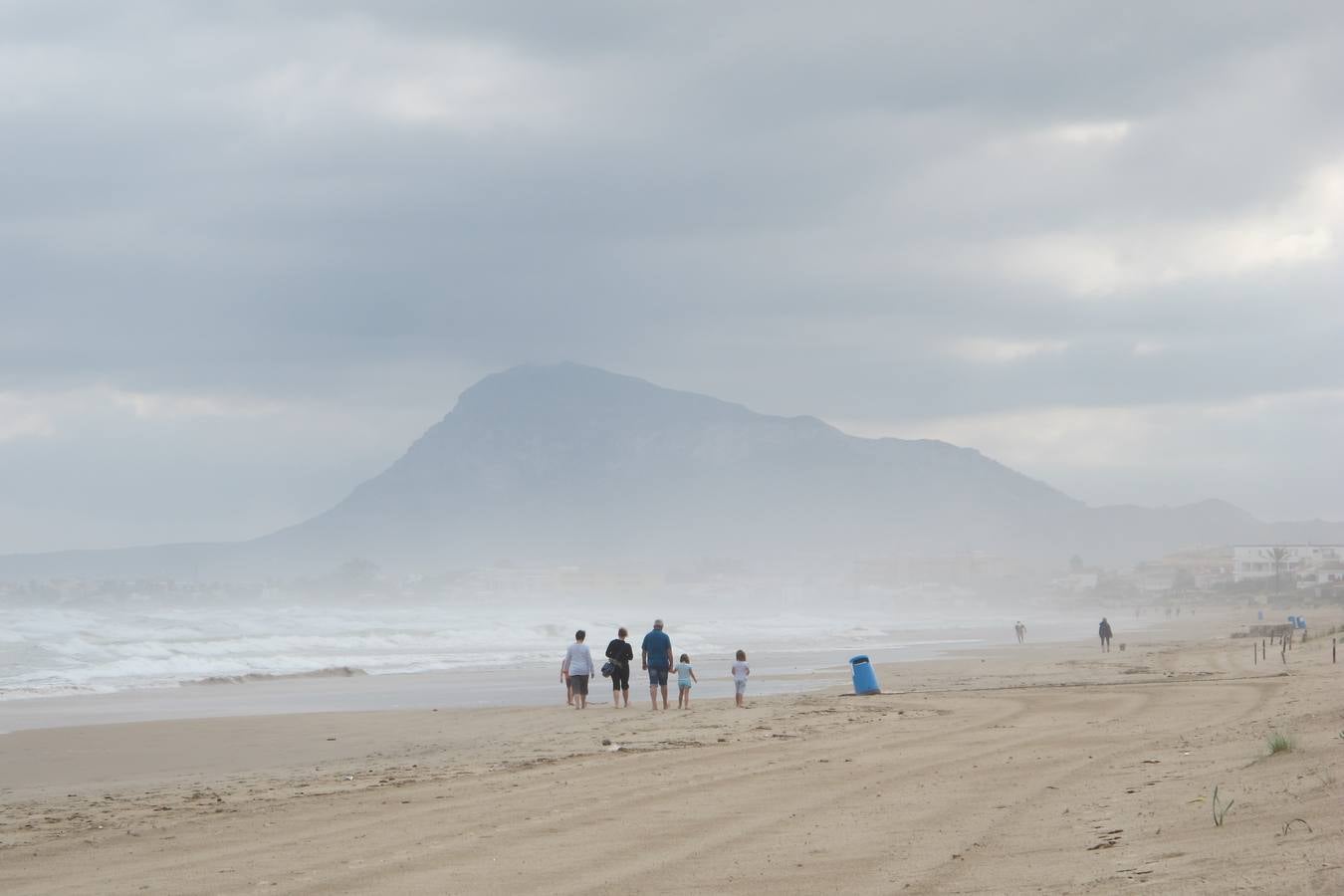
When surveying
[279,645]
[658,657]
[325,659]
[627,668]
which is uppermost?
[279,645]

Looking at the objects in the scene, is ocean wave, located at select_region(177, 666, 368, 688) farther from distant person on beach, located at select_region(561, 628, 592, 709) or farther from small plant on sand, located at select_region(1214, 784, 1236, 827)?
small plant on sand, located at select_region(1214, 784, 1236, 827)

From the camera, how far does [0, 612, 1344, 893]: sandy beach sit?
6.73 meters

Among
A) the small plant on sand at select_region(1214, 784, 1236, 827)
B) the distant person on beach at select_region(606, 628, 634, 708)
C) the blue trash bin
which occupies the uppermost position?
the distant person on beach at select_region(606, 628, 634, 708)

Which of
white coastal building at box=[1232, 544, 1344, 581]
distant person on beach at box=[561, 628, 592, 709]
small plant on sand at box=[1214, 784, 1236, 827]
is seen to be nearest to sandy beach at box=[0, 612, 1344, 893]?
small plant on sand at box=[1214, 784, 1236, 827]

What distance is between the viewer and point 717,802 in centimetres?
970

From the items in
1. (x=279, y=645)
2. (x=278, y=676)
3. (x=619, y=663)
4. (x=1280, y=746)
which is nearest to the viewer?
(x=1280, y=746)

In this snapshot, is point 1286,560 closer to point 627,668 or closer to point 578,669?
point 627,668

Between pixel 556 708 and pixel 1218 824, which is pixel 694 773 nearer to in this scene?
pixel 1218 824

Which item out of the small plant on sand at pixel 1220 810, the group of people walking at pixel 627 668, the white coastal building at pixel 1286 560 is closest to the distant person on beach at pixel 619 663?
the group of people walking at pixel 627 668

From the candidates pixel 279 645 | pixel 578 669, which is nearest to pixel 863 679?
pixel 578 669

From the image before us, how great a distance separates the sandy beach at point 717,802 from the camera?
6734mm

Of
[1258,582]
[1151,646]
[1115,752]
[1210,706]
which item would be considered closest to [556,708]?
[1210,706]

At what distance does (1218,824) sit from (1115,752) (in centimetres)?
500

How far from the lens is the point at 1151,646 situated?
4306cm
